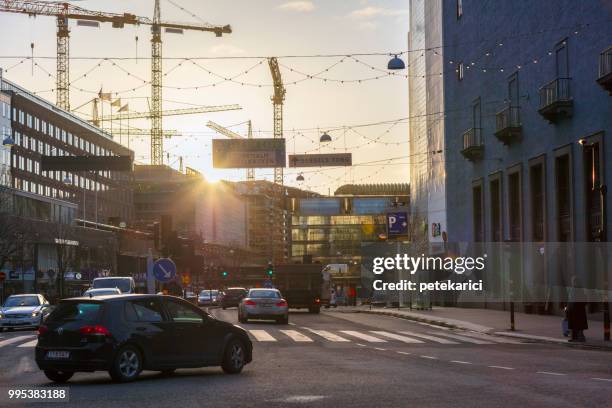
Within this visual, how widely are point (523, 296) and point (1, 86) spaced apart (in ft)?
261

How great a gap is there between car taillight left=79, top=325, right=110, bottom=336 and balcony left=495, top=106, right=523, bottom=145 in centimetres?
3675

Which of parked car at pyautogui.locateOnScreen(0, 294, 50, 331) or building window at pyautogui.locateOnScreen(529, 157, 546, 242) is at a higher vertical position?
building window at pyautogui.locateOnScreen(529, 157, 546, 242)

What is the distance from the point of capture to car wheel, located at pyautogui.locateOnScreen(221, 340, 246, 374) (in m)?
17.1

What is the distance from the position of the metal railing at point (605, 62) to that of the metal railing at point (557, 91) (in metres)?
4.17

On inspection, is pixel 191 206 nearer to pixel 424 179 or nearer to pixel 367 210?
pixel 367 210

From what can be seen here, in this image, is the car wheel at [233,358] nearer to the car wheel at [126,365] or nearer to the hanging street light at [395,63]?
the car wheel at [126,365]

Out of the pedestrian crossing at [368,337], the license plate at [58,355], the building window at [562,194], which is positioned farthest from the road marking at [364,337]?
the building window at [562,194]

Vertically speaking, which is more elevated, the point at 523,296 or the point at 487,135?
the point at 487,135

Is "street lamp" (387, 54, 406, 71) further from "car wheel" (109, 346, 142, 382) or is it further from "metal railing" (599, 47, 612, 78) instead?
"car wheel" (109, 346, 142, 382)

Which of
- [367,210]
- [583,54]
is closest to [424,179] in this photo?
[583,54]

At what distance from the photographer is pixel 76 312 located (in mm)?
15719

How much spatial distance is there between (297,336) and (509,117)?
80.5ft

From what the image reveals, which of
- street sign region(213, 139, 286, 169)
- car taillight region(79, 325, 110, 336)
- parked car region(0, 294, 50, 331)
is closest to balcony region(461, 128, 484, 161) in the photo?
street sign region(213, 139, 286, 169)

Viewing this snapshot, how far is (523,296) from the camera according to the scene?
49.2m
